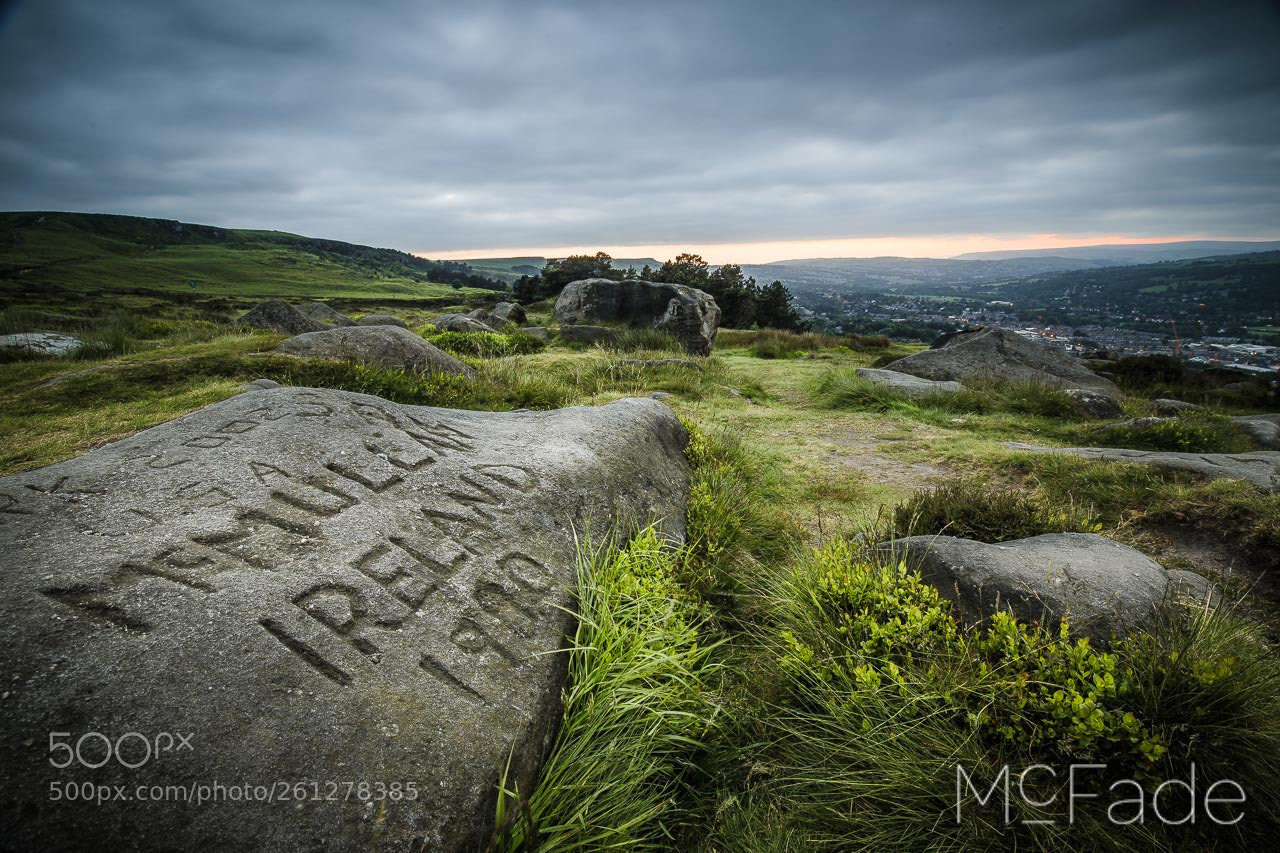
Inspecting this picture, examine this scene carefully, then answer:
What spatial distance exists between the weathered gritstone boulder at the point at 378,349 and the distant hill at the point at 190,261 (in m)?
93.5

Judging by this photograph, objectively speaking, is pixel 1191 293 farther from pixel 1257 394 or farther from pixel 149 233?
pixel 149 233

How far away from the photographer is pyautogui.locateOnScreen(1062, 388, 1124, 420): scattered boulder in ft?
33.1

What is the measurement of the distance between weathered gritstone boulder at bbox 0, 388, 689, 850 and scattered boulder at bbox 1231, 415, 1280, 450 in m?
11.3

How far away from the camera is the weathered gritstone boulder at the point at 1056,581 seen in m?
2.77

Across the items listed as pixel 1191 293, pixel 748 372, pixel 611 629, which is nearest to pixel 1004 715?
pixel 611 629

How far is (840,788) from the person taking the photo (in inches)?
85.8

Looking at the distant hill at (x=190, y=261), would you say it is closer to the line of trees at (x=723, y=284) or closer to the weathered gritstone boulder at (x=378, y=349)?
the line of trees at (x=723, y=284)

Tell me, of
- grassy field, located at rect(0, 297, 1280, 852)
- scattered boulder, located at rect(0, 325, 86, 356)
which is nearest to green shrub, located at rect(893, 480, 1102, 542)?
grassy field, located at rect(0, 297, 1280, 852)

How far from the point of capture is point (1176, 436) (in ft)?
24.5

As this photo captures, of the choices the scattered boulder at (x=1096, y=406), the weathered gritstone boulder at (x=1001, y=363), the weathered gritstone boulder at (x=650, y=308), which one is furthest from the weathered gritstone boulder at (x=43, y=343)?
the scattered boulder at (x=1096, y=406)

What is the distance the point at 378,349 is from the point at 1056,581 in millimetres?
10080

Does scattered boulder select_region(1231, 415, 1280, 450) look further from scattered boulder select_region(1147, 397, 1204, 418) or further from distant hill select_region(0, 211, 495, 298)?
distant hill select_region(0, 211, 495, 298)

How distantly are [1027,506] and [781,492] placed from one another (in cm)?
245

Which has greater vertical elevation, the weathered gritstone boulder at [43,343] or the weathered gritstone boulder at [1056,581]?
the weathered gritstone boulder at [43,343]
